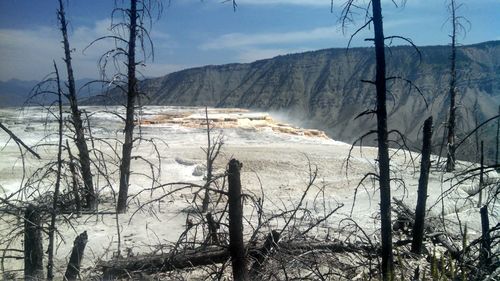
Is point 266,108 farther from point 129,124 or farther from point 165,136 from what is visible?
point 129,124

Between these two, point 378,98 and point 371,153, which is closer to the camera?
point 378,98

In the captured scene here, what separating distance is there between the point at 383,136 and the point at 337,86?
332 feet

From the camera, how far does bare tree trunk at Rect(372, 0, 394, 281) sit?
15.4 ft

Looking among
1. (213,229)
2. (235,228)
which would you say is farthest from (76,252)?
(235,228)

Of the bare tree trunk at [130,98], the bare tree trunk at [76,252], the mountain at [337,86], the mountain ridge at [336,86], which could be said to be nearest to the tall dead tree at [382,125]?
the bare tree trunk at [76,252]

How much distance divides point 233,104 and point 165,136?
7859cm

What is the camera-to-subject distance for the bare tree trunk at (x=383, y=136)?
4707 millimetres

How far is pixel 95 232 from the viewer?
9.69 m

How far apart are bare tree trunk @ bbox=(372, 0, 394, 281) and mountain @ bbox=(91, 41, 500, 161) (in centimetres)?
6490

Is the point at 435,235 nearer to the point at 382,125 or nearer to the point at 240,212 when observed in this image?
the point at 382,125

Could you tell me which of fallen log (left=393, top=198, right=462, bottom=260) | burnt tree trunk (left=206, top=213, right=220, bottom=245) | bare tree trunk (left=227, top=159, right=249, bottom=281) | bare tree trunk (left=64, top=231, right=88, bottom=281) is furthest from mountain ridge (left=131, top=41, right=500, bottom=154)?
bare tree trunk (left=227, top=159, right=249, bottom=281)

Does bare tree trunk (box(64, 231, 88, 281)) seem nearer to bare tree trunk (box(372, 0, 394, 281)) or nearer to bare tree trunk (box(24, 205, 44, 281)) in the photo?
bare tree trunk (box(24, 205, 44, 281))

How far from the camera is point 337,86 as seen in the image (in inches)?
4055

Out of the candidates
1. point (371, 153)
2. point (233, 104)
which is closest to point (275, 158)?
point (371, 153)
